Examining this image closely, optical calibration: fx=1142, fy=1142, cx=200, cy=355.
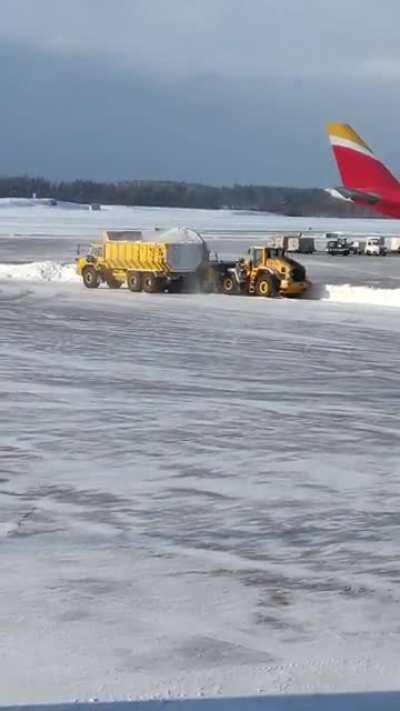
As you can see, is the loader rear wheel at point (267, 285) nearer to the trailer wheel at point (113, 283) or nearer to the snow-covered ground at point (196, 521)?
the trailer wheel at point (113, 283)

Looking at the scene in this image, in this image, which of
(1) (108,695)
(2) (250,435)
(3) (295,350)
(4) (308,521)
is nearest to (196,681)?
(1) (108,695)

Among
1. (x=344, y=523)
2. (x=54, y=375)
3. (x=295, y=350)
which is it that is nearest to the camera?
(x=344, y=523)

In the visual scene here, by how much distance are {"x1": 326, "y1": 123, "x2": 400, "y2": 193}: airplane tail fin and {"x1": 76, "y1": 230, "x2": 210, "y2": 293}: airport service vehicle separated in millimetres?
10264

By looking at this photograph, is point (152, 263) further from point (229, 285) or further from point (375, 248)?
point (375, 248)

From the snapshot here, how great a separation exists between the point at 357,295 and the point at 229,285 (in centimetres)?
440

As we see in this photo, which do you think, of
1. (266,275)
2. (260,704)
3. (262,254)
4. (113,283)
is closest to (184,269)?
(262,254)

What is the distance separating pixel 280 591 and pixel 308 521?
1811 mm

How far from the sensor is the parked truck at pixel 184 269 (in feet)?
114

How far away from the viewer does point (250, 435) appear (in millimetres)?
13023

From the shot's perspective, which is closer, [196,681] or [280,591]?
[196,681]

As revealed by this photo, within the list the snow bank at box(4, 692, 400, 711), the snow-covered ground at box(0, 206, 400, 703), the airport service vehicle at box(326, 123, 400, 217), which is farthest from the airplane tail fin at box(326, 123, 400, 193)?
the snow bank at box(4, 692, 400, 711)

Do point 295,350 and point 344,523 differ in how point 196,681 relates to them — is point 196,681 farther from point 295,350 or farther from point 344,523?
point 295,350

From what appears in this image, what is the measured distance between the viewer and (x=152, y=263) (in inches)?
1426

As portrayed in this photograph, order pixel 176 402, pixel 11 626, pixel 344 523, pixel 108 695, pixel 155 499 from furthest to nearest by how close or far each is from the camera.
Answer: pixel 176 402
pixel 155 499
pixel 344 523
pixel 11 626
pixel 108 695
